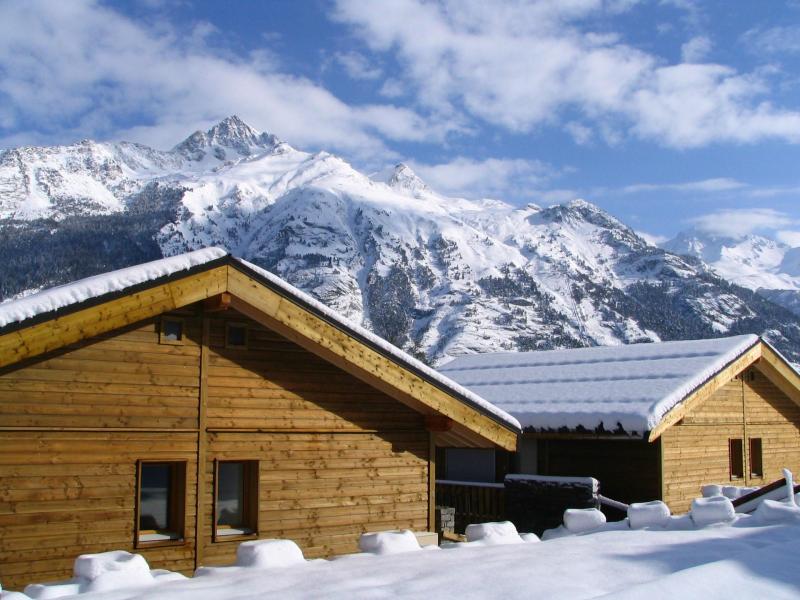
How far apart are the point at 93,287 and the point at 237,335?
244 centimetres

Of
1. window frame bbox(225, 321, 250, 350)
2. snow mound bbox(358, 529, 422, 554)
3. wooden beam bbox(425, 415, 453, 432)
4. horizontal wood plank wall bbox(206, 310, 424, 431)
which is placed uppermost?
window frame bbox(225, 321, 250, 350)

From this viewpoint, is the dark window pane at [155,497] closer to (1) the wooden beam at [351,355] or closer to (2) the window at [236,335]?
(2) the window at [236,335]

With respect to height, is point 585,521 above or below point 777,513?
below

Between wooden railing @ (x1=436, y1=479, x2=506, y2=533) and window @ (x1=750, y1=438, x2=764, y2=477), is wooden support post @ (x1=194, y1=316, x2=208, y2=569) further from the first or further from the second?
window @ (x1=750, y1=438, x2=764, y2=477)

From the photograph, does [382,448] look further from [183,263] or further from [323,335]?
[183,263]

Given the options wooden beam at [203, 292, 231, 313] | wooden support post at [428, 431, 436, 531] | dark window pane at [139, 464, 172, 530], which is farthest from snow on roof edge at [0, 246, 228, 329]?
wooden support post at [428, 431, 436, 531]

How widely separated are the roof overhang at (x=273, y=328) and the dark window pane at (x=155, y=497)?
197 cm

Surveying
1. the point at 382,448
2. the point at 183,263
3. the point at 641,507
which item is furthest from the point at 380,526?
the point at 183,263

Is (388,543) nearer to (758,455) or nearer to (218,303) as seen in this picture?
(218,303)

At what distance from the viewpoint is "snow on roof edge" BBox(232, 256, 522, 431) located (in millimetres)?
10602

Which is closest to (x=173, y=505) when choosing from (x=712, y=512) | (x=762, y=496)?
(x=712, y=512)

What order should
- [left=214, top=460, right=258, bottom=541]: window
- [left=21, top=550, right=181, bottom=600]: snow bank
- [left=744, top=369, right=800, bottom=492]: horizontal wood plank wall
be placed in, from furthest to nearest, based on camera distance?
[left=744, top=369, right=800, bottom=492]: horizontal wood plank wall, [left=214, top=460, right=258, bottom=541]: window, [left=21, top=550, right=181, bottom=600]: snow bank

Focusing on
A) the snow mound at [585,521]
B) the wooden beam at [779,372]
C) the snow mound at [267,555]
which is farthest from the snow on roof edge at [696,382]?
the snow mound at [267,555]

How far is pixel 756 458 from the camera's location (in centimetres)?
2133
